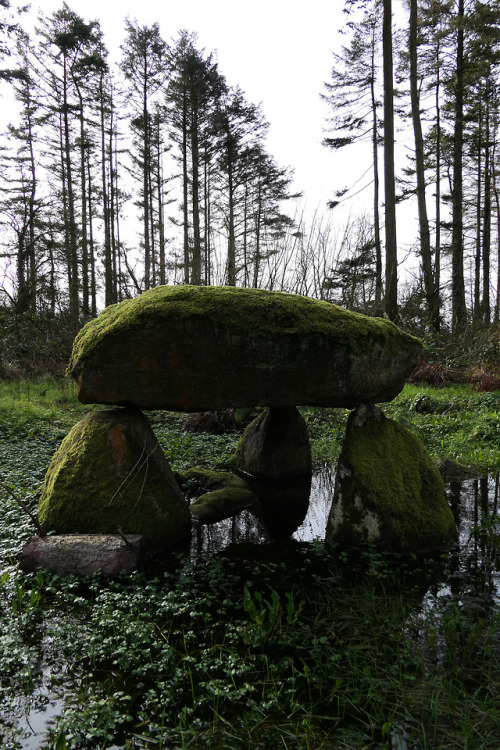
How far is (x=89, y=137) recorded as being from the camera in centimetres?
1867

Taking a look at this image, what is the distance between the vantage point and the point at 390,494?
4125 mm

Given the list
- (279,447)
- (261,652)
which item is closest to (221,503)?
(279,447)

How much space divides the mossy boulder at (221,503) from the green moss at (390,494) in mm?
1407

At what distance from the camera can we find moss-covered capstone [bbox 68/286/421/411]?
3992mm

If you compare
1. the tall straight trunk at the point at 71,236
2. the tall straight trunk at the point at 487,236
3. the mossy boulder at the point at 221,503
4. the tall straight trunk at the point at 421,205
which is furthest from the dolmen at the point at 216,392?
the tall straight trunk at the point at 487,236

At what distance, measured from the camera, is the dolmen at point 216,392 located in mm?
4000

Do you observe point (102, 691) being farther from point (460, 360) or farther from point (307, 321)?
point (460, 360)

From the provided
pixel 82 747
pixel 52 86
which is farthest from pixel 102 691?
pixel 52 86

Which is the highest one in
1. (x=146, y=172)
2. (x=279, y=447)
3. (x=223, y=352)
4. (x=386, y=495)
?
(x=146, y=172)

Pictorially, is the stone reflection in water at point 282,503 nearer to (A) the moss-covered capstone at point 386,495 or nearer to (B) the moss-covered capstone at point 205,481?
(B) the moss-covered capstone at point 205,481

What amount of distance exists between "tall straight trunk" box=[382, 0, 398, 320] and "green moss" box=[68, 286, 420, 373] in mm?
7357

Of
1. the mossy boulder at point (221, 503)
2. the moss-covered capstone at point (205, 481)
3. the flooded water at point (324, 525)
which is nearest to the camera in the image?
the flooded water at point (324, 525)

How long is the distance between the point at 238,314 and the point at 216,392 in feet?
2.46

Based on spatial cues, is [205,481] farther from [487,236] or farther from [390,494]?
[487,236]
